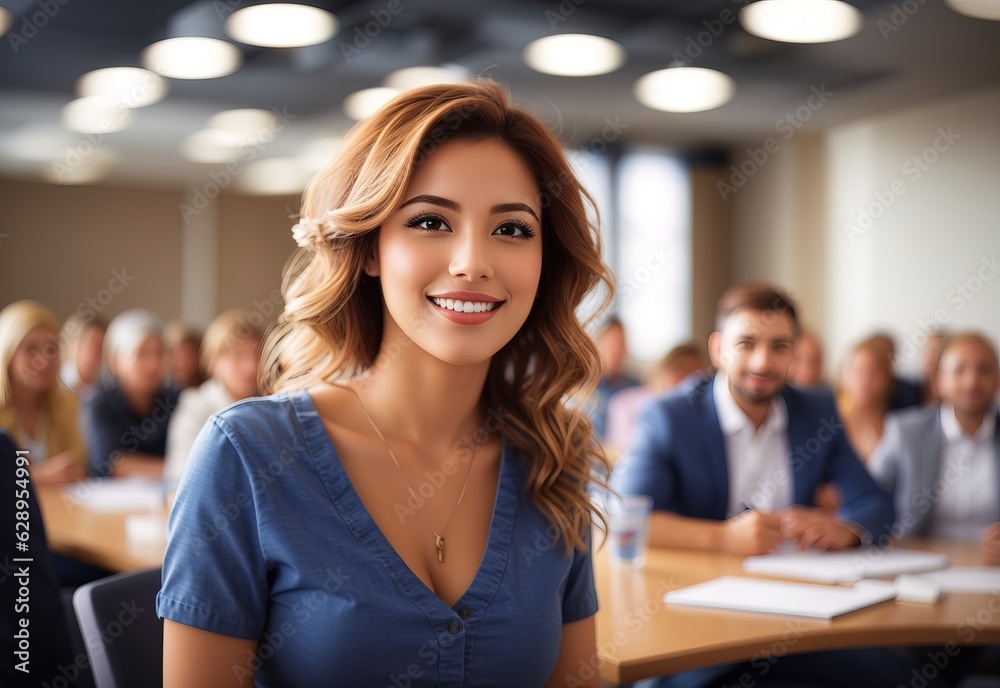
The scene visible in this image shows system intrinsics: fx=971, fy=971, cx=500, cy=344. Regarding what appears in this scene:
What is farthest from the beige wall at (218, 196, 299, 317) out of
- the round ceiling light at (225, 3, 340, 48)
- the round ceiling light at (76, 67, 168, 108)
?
the round ceiling light at (225, 3, 340, 48)

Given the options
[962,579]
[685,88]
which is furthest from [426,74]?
[962,579]

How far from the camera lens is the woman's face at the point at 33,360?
3.67m

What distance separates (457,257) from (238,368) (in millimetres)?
2679

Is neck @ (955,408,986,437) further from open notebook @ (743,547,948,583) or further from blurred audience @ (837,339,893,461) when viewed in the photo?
blurred audience @ (837,339,893,461)

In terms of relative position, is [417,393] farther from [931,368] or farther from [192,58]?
[192,58]

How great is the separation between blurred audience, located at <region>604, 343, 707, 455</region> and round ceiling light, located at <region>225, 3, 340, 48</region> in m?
2.63

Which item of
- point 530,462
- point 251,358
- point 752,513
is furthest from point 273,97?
point 530,462

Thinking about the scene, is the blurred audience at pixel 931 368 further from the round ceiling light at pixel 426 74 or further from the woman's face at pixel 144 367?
the woman's face at pixel 144 367

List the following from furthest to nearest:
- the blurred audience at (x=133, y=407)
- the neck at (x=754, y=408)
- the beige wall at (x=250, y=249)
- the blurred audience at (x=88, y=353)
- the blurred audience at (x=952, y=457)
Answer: the beige wall at (x=250, y=249), the blurred audience at (x=88, y=353), the blurred audience at (x=133, y=407), the blurred audience at (x=952, y=457), the neck at (x=754, y=408)

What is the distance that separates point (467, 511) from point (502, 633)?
0.68ft

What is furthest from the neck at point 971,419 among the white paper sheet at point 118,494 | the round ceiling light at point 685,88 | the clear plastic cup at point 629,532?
the round ceiling light at point 685,88

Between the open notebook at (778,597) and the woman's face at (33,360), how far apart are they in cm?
268

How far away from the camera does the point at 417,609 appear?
4.44 feet

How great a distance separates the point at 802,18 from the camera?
4.87 m
